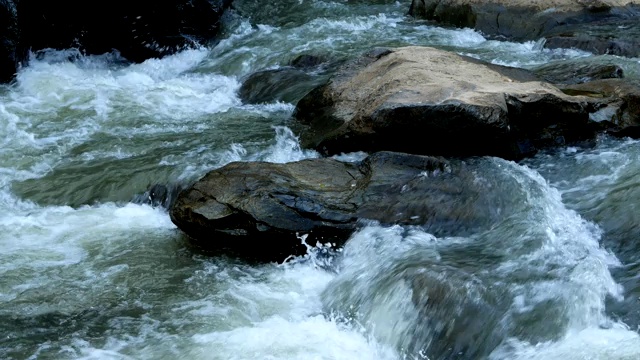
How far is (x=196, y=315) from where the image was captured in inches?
193

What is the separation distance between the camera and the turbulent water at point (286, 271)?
4512 mm

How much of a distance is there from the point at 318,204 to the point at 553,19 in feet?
19.1

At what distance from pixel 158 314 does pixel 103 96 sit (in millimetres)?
4968

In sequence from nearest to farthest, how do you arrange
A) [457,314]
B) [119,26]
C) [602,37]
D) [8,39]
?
1. [457,314]
2. [602,37]
3. [8,39]
4. [119,26]

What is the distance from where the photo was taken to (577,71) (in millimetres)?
7938

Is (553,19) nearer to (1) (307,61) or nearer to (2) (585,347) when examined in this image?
(1) (307,61)

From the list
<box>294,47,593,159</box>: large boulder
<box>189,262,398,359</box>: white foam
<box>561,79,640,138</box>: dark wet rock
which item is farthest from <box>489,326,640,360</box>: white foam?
<box>561,79,640,138</box>: dark wet rock

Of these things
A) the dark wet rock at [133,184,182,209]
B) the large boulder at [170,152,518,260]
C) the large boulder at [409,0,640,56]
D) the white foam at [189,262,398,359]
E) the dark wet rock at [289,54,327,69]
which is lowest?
the white foam at [189,262,398,359]

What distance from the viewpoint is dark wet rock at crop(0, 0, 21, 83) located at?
998 cm

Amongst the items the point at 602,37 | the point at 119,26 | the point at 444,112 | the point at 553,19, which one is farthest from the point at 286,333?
the point at 119,26

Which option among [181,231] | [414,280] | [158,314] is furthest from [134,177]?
[414,280]

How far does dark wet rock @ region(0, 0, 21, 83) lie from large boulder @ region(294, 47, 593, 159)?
464cm

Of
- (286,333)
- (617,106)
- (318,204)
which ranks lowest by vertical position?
(286,333)

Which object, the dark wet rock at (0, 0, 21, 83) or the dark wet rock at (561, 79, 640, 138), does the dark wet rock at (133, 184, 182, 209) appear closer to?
the dark wet rock at (561, 79, 640, 138)
